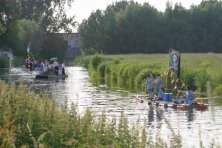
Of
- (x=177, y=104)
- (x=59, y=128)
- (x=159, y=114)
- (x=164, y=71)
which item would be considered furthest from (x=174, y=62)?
(x=59, y=128)

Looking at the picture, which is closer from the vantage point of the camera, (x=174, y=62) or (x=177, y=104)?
(x=177, y=104)

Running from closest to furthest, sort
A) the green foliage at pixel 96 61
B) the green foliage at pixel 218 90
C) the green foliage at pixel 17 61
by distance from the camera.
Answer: the green foliage at pixel 218 90 → the green foliage at pixel 96 61 → the green foliage at pixel 17 61

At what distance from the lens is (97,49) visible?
385 ft

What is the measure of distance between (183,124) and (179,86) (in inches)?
604

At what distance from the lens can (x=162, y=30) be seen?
357ft

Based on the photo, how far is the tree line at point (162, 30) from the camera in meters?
106

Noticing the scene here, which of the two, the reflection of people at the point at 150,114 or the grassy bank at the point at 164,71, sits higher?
the grassy bank at the point at 164,71

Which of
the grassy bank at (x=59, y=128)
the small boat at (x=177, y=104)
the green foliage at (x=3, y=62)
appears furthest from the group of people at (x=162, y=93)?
the green foliage at (x=3, y=62)

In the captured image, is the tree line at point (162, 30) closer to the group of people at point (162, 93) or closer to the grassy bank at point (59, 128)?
the group of people at point (162, 93)

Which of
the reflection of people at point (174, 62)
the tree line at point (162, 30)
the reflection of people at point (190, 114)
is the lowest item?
the reflection of people at point (190, 114)

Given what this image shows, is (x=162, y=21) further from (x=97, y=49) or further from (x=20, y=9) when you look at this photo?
(x=20, y=9)

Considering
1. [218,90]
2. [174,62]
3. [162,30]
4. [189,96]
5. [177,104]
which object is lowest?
[177,104]

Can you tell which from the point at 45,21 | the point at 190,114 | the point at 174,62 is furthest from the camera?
the point at 45,21

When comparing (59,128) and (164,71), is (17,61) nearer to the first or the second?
(164,71)
